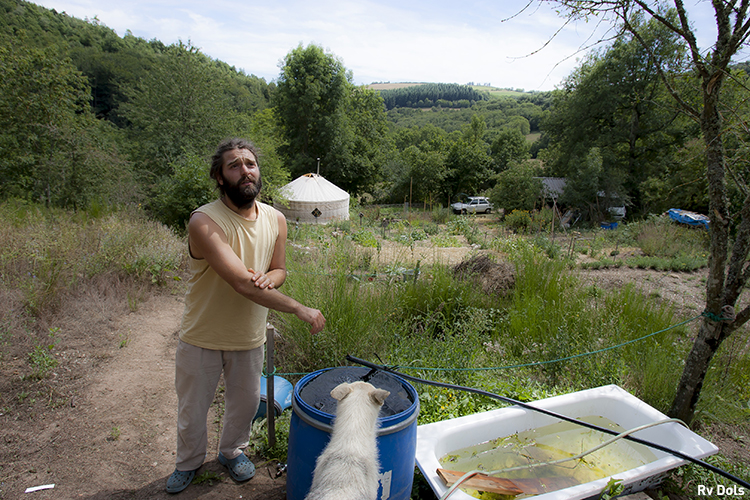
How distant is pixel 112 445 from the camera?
248 centimetres

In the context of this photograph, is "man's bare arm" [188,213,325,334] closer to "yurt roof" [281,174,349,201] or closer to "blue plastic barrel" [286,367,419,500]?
"blue plastic barrel" [286,367,419,500]

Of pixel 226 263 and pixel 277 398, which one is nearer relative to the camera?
pixel 226 263

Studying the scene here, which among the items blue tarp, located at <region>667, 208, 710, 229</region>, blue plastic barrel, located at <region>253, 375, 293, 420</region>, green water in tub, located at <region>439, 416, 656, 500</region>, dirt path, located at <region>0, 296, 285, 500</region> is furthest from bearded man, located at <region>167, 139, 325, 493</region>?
blue tarp, located at <region>667, 208, 710, 229</region>

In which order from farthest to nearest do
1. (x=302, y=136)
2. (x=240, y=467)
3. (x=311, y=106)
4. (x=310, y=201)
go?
1. (x=302, y=136)
2. (x=311, y=106)
3. (x=310, y=201)
4. (x=240, y=467)

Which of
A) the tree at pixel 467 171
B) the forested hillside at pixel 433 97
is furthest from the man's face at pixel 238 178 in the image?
the forested hillside at pixel 433 97

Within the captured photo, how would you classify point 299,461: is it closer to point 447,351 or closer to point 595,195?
point 447,351

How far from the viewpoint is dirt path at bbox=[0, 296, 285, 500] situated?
6.90ft

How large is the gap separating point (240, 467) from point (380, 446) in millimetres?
1064

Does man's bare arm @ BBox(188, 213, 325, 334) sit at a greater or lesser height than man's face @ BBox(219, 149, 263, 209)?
lesser

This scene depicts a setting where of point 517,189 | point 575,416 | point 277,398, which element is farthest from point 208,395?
point 517,189

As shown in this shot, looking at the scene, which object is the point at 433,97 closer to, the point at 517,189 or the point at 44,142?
the point at 517,189

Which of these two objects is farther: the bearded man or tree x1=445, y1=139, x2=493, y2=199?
tree x1=445, y1=139, x2=493, y2=199

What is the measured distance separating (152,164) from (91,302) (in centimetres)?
1311

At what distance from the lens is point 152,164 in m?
15.2
